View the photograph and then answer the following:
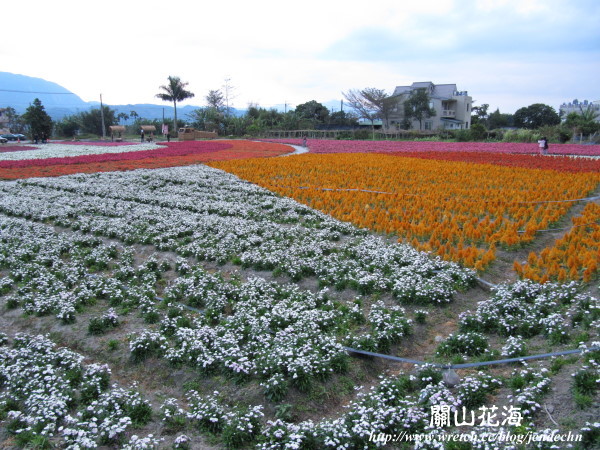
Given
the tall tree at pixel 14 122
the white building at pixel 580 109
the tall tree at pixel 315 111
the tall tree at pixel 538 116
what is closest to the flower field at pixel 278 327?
the white building at pixel 580 109

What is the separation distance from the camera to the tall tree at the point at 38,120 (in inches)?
1992

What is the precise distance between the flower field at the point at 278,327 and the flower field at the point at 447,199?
0.39 feet

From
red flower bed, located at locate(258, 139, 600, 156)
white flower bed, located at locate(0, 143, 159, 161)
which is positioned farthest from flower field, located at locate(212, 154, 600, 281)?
white flower bed, located at locate(0, 143, 159, 161)

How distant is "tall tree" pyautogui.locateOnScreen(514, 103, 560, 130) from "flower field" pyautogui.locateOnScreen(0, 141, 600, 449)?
2826 inches

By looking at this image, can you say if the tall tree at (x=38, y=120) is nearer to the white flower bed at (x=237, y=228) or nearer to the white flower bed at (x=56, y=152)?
the white flower bed at (x=56, y=152)

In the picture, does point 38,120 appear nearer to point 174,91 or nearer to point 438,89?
point 174,91

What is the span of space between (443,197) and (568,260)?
6.54 meters

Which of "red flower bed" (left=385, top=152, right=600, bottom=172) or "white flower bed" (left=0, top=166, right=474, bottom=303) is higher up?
"red flower bed" (left=385, top=152, right=600, bottom=172)

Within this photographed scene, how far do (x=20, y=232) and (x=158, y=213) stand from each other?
3.62m

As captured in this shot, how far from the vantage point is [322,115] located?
264 feet

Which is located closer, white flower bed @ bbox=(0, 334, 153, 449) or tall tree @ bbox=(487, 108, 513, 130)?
white flower bed @ bbox=(0, 334, 153, 449)

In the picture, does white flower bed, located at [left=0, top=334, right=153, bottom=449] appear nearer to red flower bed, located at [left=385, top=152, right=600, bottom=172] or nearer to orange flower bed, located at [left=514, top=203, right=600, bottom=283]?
orange flower bed, located at [left=514, top=203, right=600, bottom=283]

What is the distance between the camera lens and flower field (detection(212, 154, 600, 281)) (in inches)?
380

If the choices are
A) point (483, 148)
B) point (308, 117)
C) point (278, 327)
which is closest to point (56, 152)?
point (483, 148)
